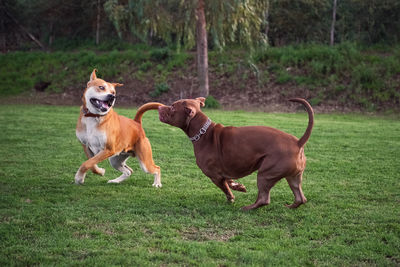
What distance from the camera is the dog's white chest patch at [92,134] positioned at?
268 inches

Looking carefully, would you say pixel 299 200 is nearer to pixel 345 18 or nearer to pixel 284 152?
pixel 284 152

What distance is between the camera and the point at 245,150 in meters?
5.84

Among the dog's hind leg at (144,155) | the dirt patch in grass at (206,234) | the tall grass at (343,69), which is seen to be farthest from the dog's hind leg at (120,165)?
the tall grass at (343,69)

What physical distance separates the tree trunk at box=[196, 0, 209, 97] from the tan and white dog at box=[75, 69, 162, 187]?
13687 mm

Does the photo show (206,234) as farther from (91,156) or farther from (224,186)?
(91,156)

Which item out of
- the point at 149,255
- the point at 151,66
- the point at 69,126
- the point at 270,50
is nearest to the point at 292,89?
the point at 270,50

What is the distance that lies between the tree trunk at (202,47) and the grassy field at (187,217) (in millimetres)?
11283

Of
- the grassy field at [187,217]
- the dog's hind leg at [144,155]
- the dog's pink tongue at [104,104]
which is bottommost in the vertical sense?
the grassy field at [187,217]

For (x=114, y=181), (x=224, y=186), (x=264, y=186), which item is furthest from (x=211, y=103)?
(x=264, y=186)

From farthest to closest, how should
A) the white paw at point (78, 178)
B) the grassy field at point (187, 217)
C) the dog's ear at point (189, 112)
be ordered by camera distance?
the white paw at point (78, 178) < the dog's ear at point (189, 112) < the grassy field at point (187, 217)

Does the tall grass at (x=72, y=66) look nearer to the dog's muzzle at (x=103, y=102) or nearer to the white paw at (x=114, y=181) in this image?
the white paw at (x=114, y=181)

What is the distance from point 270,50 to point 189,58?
15.0 ft

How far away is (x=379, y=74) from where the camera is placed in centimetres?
2045

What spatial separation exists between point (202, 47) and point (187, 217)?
16082 millimetres
